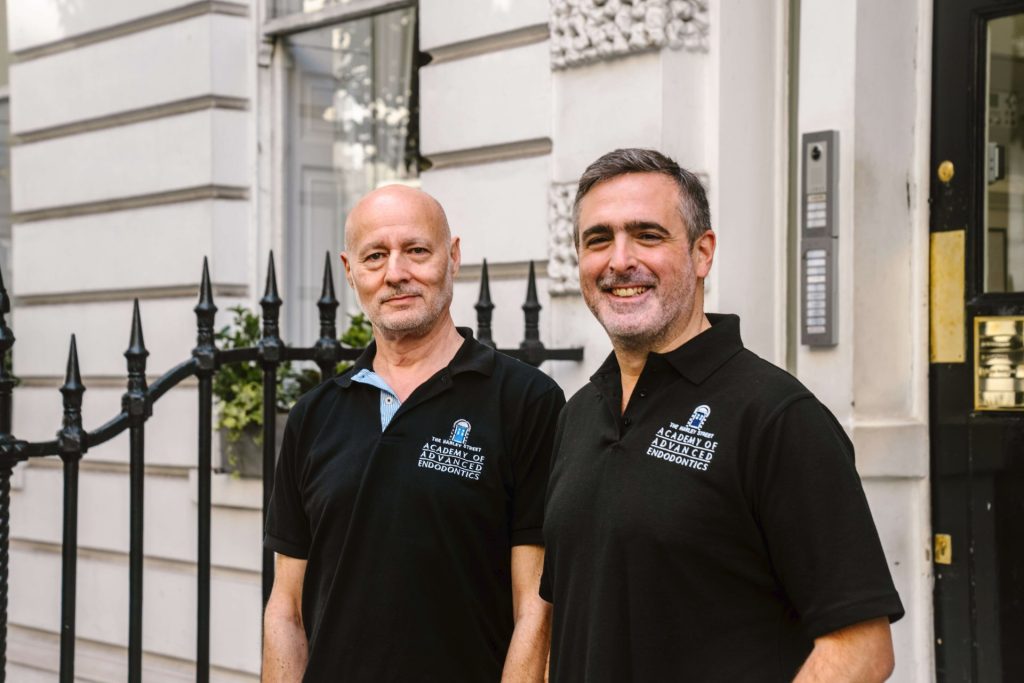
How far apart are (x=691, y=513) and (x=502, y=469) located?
843 mm

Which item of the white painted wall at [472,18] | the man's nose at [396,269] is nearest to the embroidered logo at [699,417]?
the man's nose at [396,269]

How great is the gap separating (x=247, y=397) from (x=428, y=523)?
3740 millimetres

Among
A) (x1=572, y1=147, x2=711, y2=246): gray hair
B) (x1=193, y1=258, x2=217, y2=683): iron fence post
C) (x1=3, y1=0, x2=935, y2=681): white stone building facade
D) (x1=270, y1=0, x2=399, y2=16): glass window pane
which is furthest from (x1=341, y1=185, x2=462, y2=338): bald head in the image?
(x1=270, y1=0, x2=399, y2=16): glass window pane

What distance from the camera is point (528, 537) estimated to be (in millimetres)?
3199

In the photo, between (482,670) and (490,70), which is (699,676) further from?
(490,70)

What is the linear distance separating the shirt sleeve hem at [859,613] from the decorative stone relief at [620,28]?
3.20 m

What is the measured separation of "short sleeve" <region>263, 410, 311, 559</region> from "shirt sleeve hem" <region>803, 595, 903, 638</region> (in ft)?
4.89

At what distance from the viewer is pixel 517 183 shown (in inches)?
233

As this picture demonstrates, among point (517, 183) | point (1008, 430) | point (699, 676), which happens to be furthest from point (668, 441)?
point (517, 183)

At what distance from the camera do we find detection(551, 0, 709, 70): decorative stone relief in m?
5.14

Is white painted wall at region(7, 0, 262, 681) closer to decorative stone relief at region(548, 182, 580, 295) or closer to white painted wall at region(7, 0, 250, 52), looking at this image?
white painted wall at region(7, 0, 250, 52)

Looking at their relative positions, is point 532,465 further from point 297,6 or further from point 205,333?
point 297,6

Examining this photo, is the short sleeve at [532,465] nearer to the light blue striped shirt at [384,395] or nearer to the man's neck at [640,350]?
the light blue striped shirt at [384,395]

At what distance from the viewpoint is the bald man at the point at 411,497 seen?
3.16 metres
